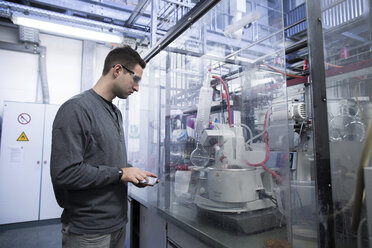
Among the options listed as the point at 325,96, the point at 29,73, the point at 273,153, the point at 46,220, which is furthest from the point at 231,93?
the point at 29,73

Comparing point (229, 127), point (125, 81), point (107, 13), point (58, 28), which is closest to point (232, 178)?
point (229, 127)

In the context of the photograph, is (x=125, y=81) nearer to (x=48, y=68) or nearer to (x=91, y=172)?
(x=91, y=172)

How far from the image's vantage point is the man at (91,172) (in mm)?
973

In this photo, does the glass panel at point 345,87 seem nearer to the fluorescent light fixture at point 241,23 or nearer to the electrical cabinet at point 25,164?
the fluorescent light fixture at point 241,23

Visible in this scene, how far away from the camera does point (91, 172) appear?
0.98 m

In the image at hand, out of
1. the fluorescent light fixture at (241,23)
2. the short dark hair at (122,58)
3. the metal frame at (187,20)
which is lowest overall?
the short dark hair at (122,58)

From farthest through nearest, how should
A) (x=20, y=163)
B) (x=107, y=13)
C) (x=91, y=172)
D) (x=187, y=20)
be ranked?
(x=20, y=163) < (x=107, y=13) < (x=187, y=20) < (x=91, y=172)

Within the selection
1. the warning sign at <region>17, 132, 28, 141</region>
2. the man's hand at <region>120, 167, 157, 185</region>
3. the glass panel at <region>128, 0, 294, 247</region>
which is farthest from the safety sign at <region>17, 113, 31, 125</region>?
the man's hand at <region>120, 167, 157, 185</region>

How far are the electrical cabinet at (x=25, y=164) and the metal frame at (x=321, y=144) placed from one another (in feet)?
12.1

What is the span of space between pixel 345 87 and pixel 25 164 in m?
3.89

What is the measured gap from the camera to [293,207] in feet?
2.80

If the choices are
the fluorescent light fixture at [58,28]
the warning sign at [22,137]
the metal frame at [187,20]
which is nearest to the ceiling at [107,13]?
the fluorescent light fixture at [58,28]

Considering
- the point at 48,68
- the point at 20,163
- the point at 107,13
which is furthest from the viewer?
the point at 48,68

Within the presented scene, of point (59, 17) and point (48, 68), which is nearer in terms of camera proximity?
point (59, 17)
